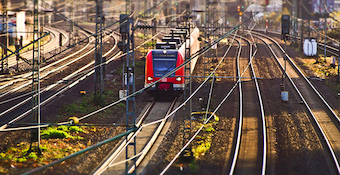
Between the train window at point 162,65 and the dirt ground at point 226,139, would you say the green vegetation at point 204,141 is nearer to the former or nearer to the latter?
the dirt ground at point 226,139

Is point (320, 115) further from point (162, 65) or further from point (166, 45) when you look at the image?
point (166, 45)

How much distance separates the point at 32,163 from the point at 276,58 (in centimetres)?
3227

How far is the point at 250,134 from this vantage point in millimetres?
19969

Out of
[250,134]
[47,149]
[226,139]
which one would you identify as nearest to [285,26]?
[250,134]

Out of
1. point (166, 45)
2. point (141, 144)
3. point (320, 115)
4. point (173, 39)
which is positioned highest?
point (173, 39)

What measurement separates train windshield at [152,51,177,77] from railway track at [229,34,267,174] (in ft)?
14.0

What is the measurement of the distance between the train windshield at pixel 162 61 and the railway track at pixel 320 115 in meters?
8.60

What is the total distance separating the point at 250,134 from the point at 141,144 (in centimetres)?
553

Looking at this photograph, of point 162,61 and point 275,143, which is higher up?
point 162,61

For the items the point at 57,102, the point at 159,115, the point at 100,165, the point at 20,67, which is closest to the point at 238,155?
the point at 100,165

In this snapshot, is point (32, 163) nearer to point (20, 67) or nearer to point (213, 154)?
point (213, 154)

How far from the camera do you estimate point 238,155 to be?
16938 mm

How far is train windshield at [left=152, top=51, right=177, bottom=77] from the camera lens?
25000mm

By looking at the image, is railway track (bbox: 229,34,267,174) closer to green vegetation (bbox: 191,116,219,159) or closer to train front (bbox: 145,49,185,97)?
green vegetation (bbox: 191,116,219,159)
